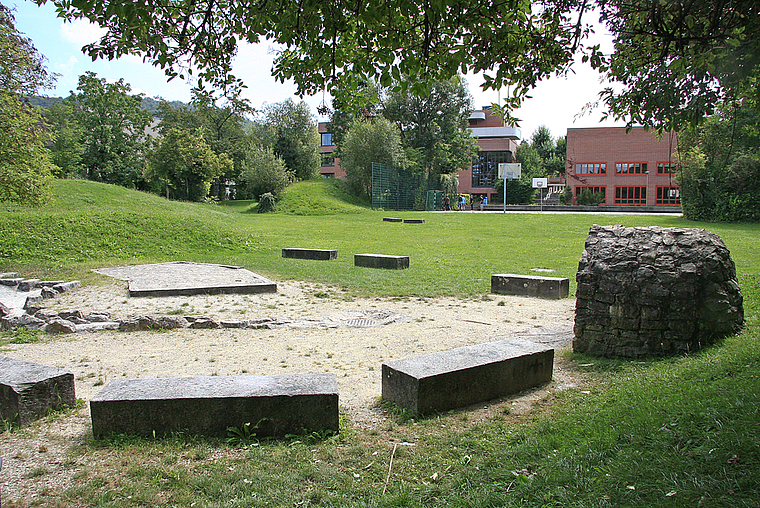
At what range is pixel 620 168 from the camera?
5897 centimetres

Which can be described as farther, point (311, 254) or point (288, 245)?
point (288, 245)

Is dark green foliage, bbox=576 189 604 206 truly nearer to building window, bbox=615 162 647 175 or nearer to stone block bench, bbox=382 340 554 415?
building window, bbox=615 162 647 175

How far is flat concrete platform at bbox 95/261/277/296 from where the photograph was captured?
1020 cm

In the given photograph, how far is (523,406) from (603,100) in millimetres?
4331

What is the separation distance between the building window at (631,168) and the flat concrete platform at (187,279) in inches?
2189

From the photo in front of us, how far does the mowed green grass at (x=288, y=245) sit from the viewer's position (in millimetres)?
12695

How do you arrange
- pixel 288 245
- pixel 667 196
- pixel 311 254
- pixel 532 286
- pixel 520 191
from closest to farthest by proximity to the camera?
1. pixel 532 286
2. pixel 311 254
3. pixel 288 245
4. pixel 667 196
5. pixel 520 191

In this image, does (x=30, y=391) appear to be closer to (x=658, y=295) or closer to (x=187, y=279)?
(x=658, y=295)

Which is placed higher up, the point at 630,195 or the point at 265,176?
the point at 265,176

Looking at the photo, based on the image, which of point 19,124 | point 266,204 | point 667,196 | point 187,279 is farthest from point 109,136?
point 667,196

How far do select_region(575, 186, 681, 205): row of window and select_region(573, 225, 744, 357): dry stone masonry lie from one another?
58.1 metres

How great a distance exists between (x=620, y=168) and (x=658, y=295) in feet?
196

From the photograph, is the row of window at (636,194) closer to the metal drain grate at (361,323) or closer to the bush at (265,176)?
the bush at (265,176)

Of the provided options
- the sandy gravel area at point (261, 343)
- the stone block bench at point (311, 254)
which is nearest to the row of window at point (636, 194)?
the stone block bench at point (311, 254)
